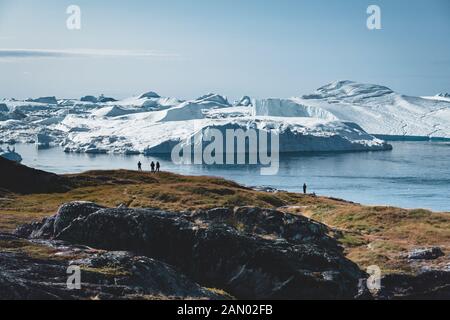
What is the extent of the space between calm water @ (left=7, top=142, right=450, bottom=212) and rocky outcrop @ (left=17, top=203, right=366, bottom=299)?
6509 centimetres

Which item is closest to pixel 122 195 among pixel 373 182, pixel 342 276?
pixel 342 276

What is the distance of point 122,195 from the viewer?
164ft

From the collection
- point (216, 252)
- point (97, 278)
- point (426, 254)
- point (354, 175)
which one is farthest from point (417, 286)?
point (354, 175)

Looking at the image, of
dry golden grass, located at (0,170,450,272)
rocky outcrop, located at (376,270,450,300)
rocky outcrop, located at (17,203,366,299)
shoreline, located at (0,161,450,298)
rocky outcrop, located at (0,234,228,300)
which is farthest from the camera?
dry golden grass, located at (0,170,450,272)

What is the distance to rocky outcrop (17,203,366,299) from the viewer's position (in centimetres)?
2897

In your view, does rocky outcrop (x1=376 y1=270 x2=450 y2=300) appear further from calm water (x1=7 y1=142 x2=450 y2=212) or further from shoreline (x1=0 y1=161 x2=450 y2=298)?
calm water (x1=7 y1=142 x2=450 y2=212)

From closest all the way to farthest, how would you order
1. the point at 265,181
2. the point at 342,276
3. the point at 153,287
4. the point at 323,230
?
the point at 153,287 < the point at 342,276 < the point at 323,230 < the point at 265,181

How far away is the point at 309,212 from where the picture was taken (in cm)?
4881

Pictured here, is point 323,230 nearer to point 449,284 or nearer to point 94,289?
point 449,284

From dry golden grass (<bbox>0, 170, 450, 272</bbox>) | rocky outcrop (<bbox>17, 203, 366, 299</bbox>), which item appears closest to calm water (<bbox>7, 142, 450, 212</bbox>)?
dry golden grass (<bbox>0, 170, 450, 272</bbox>)

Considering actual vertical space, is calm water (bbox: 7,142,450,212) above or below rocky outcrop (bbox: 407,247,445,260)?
below

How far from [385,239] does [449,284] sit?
27.8 ft

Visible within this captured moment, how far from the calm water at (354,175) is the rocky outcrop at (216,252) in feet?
214

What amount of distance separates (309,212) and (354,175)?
101975mm
